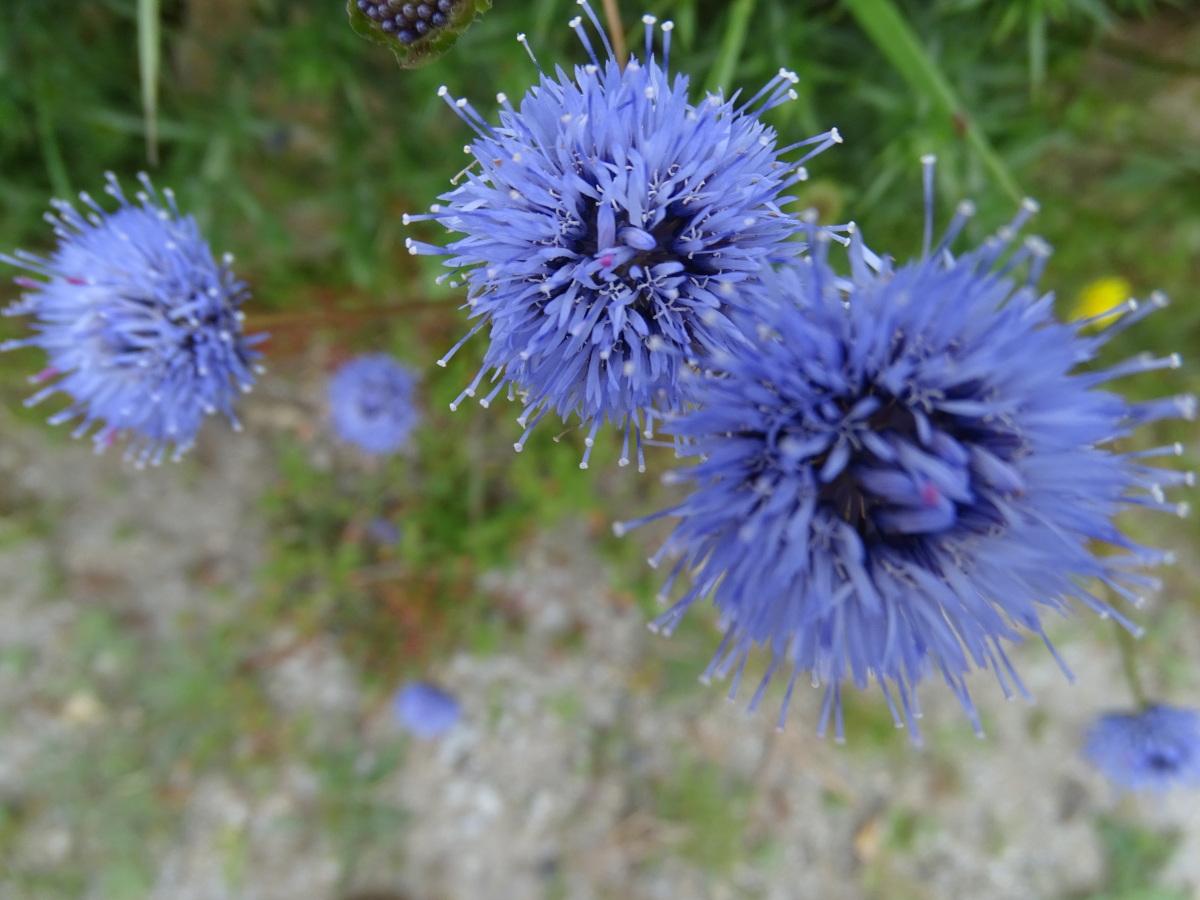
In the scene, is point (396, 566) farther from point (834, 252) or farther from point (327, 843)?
point (834, 252)

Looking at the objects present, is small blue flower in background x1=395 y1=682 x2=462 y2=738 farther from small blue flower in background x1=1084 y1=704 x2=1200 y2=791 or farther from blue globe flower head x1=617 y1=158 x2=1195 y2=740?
small blue flower in background x1=1084 y1=704 x2=1200 y2=791

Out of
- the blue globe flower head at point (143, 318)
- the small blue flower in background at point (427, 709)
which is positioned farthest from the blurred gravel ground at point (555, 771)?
the blue globe flower head at point (143, 318)

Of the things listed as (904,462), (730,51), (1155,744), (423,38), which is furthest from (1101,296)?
(423,38)

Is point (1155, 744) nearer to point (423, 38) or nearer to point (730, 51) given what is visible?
point (730, 51)

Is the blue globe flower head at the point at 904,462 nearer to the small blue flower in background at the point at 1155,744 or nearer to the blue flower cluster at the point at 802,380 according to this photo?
the blue flower cluster at the point at 802,380

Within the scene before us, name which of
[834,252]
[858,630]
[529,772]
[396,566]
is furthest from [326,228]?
[858,630]
